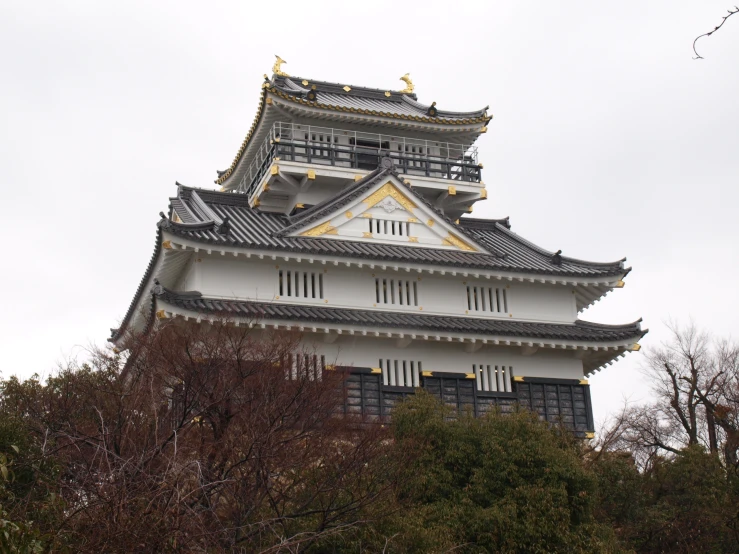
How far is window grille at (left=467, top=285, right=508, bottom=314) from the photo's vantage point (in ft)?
99.8

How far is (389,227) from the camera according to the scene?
30.8m

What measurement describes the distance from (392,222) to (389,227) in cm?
22

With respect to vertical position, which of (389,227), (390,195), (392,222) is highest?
(390,195)

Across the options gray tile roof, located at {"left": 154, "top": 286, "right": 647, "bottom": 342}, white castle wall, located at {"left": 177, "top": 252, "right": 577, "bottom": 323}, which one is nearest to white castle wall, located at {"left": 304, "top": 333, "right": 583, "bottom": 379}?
gray tile roof, located at {"left": 154, "top": 286, "right": 647, "bottom": 342}

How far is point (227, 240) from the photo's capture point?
2745 centimetres

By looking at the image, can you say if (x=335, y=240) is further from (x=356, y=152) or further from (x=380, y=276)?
(x=356, y=152)

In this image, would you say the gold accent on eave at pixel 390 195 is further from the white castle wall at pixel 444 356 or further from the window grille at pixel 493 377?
the window grille at pixel 493 377

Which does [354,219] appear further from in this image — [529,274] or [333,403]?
[333,403]

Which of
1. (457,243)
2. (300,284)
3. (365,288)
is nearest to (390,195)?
(457,243)

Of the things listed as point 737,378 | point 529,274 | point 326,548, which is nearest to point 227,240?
point 529,274

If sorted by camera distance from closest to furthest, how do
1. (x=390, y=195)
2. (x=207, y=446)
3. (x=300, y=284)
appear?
(x=207, y=446), (x=300, y=284), (x=390, y=195)

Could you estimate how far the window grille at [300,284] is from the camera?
1121 inches

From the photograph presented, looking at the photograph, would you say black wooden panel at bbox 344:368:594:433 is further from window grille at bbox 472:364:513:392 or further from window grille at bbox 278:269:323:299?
window grille at bbox 278:269:323:299

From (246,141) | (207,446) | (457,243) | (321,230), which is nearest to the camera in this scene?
(207,446)
